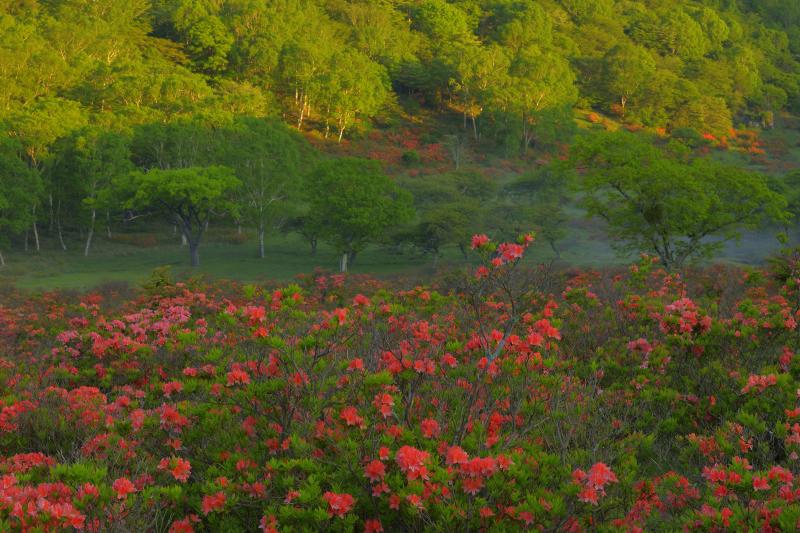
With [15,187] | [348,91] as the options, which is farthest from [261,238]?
[348,91]

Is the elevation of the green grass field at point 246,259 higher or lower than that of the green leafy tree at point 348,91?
lower

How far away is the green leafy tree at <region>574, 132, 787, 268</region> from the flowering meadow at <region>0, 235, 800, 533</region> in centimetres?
2059

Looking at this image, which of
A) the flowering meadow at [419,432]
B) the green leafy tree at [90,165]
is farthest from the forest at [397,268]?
the green leafy tree at [90,165]

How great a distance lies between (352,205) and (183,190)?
9979 mm

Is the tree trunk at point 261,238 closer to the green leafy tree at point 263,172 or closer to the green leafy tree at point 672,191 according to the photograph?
the green leafy tree at point 263,172

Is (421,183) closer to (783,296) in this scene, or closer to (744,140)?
(783,296)

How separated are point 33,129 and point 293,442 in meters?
44.8

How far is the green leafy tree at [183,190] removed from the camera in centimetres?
3919

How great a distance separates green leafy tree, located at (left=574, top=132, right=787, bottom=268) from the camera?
28.8 meters

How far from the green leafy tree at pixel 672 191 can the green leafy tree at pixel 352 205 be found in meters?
12.9

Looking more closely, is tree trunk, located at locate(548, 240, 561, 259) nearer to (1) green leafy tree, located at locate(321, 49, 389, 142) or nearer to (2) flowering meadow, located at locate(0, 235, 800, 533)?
(1) green leafy tree, located at locate(321, 49, 389, 142)

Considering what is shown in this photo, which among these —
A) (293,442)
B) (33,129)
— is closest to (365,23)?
(33,129)

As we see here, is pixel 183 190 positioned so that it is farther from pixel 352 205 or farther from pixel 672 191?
pixel 672 191

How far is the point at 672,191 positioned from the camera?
29922 millimetres
